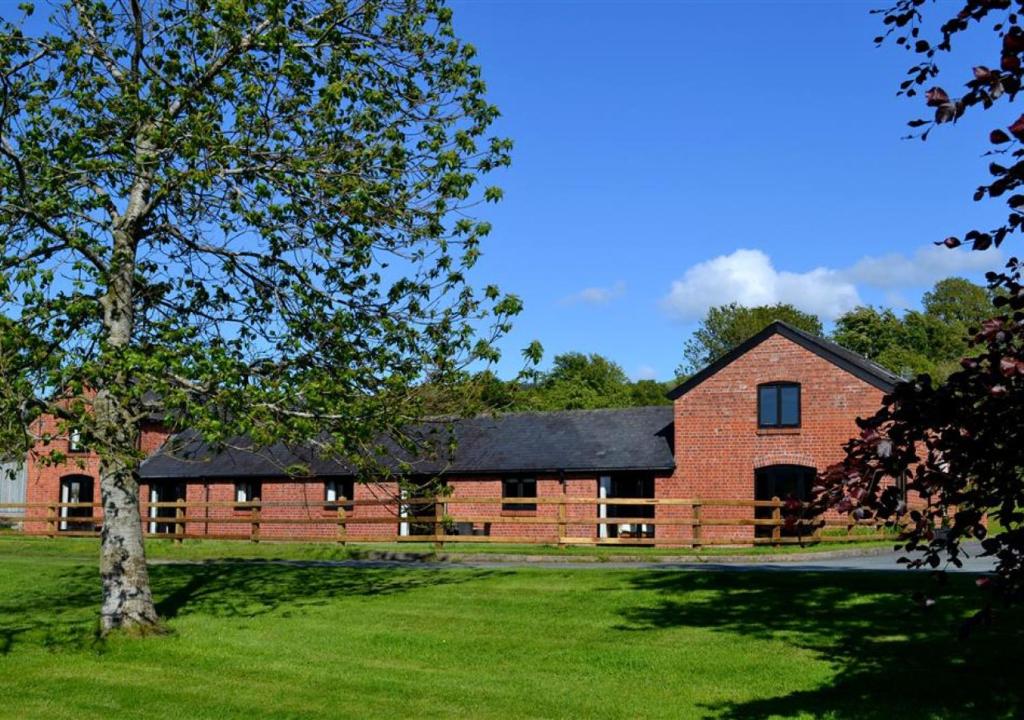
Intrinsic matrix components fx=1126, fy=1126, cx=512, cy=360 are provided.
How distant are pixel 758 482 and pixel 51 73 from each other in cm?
2538

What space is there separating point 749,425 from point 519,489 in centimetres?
821

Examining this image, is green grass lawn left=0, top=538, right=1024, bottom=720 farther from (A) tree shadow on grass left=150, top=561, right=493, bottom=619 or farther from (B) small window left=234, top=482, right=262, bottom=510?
(B) small window left=234, top=482, right=262, bottom=510

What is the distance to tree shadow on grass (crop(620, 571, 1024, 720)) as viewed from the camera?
9.98 metres

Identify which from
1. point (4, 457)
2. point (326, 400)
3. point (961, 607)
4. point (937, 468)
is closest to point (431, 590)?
point (326, 400)

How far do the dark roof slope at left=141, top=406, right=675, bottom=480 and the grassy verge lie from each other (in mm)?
4809

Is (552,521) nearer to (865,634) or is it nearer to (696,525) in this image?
(696,525)

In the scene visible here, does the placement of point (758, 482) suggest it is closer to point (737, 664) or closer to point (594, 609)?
point (594, 609)

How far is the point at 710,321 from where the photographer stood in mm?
94250

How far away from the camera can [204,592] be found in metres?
19.3

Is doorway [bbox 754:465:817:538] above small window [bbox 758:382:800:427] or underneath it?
underneath

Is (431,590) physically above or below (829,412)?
below

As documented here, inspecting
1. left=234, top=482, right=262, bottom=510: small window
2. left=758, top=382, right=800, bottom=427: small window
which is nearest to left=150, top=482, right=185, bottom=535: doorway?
left=234, top=482, right=262, bottom=510: small window

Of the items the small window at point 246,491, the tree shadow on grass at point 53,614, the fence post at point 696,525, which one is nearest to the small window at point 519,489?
the fence post at point 696,525

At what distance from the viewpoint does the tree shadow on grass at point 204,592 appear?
15.5 meters
